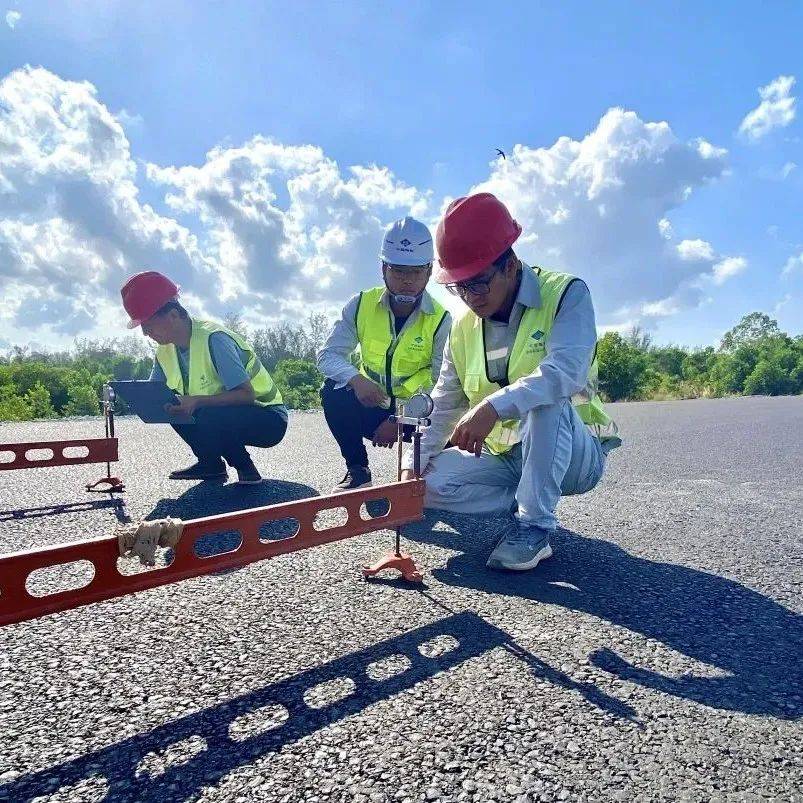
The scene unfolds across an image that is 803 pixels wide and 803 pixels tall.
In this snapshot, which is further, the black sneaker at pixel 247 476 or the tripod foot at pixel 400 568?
the black sneaker at pixel 247 476

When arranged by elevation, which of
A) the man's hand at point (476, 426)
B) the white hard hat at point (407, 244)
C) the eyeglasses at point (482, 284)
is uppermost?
the white hard hat at point (407, 244)

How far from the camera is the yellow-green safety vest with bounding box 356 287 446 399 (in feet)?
13.4

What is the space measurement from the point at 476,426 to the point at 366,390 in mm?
1695

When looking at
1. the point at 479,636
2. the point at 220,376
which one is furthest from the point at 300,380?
the point at 479,636

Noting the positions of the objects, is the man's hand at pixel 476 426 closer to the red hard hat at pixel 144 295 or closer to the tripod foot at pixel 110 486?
the red hard hat at pixel 144 295

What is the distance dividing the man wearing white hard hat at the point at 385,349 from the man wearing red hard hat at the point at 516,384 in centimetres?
100

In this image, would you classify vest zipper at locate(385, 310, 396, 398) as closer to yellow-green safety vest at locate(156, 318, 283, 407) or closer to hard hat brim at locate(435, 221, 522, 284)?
yellow-green safety vest at locate(156, 318, 283, 407)

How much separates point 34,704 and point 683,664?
1874 millimetres

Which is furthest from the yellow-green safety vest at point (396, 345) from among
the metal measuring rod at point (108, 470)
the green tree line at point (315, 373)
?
the green tree line at point (315, 373)

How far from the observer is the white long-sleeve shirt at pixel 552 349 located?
247 cm

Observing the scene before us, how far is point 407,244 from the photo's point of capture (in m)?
3.84

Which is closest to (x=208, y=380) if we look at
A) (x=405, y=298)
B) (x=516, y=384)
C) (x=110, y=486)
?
(x=110, y=486)

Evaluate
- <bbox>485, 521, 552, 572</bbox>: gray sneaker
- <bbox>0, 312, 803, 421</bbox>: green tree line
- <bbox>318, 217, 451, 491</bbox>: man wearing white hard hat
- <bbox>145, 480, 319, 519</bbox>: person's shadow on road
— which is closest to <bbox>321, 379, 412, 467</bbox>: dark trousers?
<bbox>318, 217, 451, 491</bbox>: man wearing white hard hat

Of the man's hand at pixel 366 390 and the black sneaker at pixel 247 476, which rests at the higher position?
the man's hand at pixel 366 390
